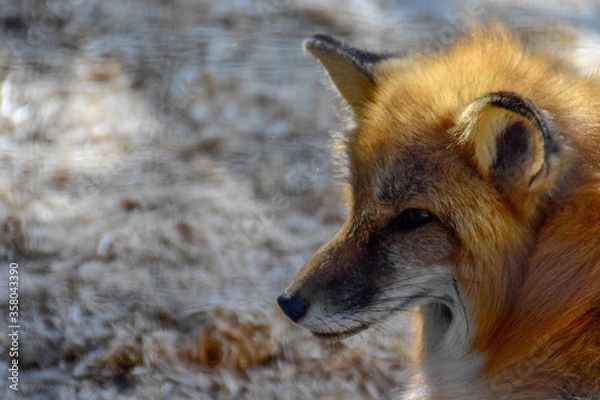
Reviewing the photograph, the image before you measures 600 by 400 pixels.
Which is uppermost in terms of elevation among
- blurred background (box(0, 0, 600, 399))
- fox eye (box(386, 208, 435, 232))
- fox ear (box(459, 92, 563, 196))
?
fox ear (box(459, 92, 563, 196))

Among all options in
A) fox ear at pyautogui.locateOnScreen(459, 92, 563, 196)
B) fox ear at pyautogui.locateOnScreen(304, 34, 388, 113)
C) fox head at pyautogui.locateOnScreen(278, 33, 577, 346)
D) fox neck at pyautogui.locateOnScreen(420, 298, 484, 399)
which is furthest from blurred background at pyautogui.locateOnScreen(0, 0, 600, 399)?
fox ear at pyautogui.locateOnScreen(459, 92, 563, 196)

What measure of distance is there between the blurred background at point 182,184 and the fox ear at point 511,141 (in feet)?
2.70

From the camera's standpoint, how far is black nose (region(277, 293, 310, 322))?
229 cm

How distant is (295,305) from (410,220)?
43 cm

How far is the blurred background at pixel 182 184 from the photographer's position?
3.44 metres

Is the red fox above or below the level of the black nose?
above

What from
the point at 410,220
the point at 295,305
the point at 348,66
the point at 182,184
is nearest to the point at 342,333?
the point at 295,305

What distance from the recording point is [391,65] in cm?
259

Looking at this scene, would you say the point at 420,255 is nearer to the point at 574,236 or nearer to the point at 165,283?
the point at 574,236

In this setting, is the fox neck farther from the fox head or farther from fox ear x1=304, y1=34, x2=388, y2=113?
fox ear x1=304, y1=34, x2=388, y2=113

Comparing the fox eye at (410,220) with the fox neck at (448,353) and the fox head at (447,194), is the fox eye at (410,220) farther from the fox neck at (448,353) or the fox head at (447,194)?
the fox neck at (448,353)

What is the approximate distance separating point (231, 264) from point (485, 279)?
1.89 m

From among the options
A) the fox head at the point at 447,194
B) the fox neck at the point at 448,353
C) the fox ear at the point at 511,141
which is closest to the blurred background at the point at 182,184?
the fox head at the point at 447,194

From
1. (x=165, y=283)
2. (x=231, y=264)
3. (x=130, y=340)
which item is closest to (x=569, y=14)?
(x=231, y=264)
